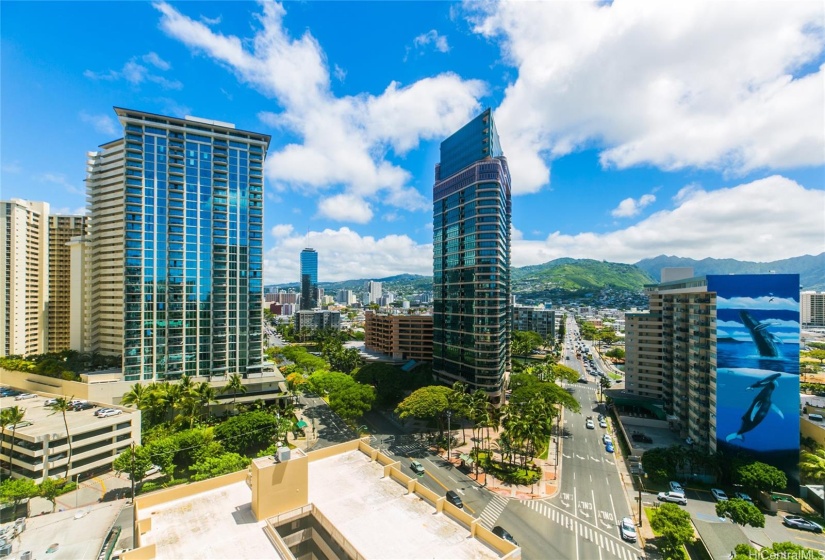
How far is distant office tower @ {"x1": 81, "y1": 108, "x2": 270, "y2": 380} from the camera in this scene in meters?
78.3

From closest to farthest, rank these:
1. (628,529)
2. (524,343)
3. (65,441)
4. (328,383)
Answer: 1. (628,529)
2. (65,441)
3. (328,383)
4. (524,343)

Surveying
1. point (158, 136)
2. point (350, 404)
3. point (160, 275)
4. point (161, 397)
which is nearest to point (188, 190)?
point (158, 136)

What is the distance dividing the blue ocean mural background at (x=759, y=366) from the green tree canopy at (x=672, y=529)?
83.1ft

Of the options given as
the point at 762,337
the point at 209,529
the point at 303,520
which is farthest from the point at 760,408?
the point at 209,529

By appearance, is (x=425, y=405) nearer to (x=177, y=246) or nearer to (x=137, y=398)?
(x=137, y=398)

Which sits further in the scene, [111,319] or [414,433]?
[111,319]

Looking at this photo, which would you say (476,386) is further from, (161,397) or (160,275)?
(160,275)

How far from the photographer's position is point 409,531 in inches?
1027

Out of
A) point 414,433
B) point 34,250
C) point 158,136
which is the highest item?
point 158,136

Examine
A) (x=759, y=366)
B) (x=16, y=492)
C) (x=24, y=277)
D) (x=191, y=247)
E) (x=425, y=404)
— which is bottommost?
(x=16, y=492)

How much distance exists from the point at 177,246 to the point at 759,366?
4370 inches

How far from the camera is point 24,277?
99.6 meters

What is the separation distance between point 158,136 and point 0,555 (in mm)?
75957

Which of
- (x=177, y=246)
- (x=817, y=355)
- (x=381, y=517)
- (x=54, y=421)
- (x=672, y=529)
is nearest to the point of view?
(x=381, y=517)
